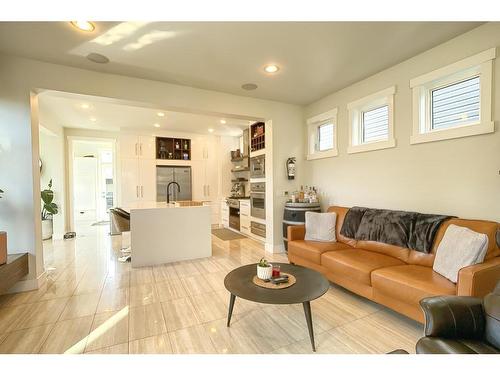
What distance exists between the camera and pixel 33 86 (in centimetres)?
276

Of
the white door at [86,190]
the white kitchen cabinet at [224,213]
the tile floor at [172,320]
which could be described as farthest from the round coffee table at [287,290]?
the white door at [86,190]

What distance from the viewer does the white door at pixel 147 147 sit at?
6238 millimetres

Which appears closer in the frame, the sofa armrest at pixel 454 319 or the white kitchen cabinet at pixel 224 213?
the sofa armrest at pixel 454 319

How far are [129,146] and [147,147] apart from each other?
1.40ft

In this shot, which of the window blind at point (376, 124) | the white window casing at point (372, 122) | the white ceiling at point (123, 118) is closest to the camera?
the white window casing at point (372, 122)

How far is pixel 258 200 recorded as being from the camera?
197 inches

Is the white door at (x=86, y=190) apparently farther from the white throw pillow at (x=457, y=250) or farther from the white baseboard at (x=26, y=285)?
the white throw pillow at (x=457, y=250)

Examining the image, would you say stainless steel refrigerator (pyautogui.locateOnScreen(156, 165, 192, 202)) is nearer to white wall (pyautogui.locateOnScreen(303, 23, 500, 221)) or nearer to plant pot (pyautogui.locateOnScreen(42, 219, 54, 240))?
plant pot (pyautogui.locateOnScreen(42, 219, 54, 240))

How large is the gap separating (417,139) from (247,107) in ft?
8.25

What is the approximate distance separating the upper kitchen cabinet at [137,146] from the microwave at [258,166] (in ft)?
9.48

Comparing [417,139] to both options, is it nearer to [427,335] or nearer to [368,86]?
[368,86]

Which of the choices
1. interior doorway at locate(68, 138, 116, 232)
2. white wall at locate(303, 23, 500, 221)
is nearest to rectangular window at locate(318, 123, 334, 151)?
white wall at locate(303, 23, 500, 221)

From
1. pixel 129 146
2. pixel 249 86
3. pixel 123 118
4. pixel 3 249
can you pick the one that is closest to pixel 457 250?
pixel 249 86

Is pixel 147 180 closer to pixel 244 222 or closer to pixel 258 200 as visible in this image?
pixel 244 222
